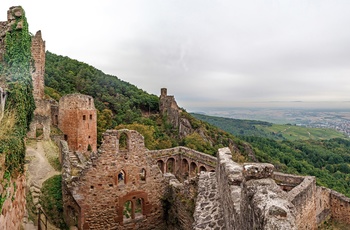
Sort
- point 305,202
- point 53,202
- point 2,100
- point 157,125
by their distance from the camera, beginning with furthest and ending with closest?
1. point 157,125
2. point 305,202
3. point 53,202
4. point 2,100

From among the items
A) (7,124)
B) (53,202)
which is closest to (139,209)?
(53,202)

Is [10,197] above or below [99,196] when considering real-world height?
above

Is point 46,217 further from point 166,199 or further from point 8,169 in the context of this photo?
point 8,169

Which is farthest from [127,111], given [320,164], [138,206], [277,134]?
[277,134]

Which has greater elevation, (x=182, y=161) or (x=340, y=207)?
(x=182, y=161)

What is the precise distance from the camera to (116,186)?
30.9ft

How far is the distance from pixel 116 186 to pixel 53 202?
3.13 metres

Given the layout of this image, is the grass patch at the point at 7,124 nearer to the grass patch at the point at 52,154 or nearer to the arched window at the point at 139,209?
the arched window at the point at 139,209

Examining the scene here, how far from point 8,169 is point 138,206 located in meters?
8.95

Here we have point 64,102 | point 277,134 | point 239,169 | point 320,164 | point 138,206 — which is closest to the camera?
point 239,169

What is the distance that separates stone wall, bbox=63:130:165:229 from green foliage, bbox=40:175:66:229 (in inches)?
17.9

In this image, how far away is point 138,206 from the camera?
13.3m

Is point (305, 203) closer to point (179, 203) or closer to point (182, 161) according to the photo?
point (179, 203)

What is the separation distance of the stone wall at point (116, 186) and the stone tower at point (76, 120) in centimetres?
1156
